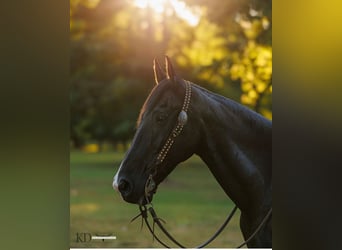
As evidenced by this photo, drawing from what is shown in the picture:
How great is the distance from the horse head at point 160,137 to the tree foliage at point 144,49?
44 centimetres

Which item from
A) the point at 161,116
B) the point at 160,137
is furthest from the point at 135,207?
the point at 161,116

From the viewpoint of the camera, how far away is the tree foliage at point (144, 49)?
399cm

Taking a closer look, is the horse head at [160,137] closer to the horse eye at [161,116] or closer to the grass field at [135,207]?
the horse eye at [161,116]

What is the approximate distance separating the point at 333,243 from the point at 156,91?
1897mm

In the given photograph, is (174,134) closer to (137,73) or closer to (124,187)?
(124,187)

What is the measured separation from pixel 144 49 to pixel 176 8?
1.27 ft

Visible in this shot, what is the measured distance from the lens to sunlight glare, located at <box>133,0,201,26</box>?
4.01 metres

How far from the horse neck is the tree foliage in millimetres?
506

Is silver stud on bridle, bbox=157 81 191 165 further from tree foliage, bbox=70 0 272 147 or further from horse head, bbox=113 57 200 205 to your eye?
tree foliage, bbox=70 0 272 147

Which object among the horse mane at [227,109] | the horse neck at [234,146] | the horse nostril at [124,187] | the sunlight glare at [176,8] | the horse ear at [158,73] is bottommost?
the horse nostril at [124,187]

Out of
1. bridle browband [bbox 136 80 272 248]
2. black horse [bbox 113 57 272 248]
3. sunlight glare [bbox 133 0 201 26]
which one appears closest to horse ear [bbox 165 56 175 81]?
black horse [bbox 113 57 272 248]

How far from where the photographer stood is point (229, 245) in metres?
3.93

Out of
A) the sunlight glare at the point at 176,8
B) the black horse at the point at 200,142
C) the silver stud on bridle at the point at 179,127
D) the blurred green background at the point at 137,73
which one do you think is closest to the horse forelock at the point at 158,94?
the black horse at the point at 200,142

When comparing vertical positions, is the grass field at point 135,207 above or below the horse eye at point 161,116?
below
